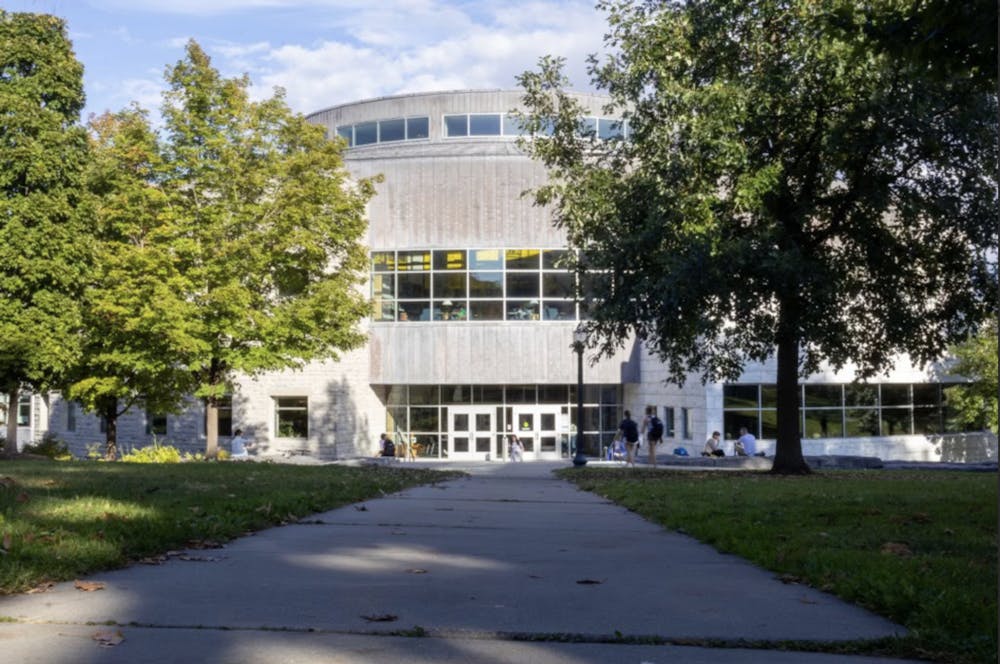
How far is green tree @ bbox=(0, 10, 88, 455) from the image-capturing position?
28484mm

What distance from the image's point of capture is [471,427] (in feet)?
165

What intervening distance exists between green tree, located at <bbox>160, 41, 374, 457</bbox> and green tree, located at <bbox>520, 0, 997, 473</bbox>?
8245mm

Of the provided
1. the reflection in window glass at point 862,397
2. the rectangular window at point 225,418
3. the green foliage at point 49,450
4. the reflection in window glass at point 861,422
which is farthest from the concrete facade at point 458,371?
the green foliage at point 49,450

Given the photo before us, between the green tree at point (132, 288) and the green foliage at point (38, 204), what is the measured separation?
743mm

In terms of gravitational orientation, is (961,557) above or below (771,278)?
below

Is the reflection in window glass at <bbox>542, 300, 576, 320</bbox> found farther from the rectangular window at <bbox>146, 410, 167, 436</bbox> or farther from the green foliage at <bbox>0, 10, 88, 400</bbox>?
the green foliage at <bbox>0, 10, 88, 400</bbox>

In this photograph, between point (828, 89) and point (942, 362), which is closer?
point (828, 89)

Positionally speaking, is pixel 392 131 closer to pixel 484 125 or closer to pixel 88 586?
pixel 484 125

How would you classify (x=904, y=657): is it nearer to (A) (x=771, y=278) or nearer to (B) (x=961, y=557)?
(B) (x=961, y=557)

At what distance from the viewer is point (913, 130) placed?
20.5m

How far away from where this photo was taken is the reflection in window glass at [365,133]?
5541cm

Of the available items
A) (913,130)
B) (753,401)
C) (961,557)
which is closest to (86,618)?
(961,557)

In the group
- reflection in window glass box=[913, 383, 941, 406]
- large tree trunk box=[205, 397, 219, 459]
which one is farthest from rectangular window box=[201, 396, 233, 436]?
reflection in window glass box=[913, 383, 941, 406]

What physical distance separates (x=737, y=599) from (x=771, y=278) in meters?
14.8
